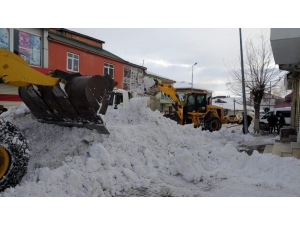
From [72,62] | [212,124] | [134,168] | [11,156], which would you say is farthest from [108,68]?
[11,156]

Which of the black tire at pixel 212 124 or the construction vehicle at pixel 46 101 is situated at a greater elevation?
the construction vehicle at pixel 46 101

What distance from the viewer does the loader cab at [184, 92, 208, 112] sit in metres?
14.1

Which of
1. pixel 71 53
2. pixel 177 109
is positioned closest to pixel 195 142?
pixel 177 109

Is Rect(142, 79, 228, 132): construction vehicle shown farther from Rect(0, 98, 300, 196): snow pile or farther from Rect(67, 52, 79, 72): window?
Rect(0, 98, 300, 196): snow pile

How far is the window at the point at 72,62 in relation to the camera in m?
15.6

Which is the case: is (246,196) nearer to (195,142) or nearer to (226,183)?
(226,183)

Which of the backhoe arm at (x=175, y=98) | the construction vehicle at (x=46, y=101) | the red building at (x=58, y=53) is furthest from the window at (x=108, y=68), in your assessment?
the construction vehicle at (x=46, y=101)

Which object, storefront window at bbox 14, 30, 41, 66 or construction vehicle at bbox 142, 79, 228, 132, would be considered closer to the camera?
storefront window at bbox 14, 30, 41, 66

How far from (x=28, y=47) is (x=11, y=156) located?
10.8 m

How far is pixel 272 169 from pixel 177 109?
26.0ft

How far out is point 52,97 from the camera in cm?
541

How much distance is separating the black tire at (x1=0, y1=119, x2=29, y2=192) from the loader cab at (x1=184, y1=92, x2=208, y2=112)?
35.0 ft

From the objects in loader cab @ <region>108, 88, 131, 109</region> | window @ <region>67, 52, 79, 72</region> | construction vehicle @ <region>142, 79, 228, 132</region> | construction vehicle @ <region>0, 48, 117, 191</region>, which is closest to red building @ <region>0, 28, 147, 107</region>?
window @ <region>67, 52, 79, 72</region>

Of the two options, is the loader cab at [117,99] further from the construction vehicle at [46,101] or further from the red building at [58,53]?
the construction vehicle at [46,101]
